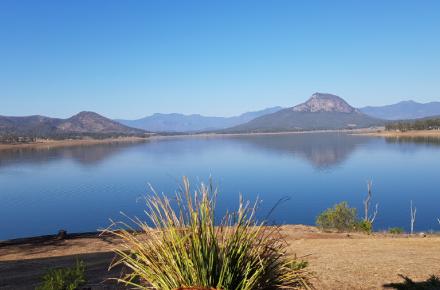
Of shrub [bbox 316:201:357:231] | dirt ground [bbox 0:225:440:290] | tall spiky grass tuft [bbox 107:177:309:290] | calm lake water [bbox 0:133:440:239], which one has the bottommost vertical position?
calm lake water [bbox 0:133:440:239]

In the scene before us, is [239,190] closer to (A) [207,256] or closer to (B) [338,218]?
(B) [338,218]

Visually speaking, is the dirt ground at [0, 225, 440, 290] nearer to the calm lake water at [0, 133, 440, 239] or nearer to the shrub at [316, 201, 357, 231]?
the shrub at [316, 201, 357, 231]

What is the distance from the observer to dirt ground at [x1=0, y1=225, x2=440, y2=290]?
12.3m

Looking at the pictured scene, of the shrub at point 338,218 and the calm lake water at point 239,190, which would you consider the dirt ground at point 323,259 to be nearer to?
the shrub at point 338,218

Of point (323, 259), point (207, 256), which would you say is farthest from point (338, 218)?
point (207, 256)

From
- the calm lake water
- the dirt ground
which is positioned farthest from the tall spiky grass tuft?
the calm lake water

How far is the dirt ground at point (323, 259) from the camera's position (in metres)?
12.3

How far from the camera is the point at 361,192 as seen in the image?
8456 cm

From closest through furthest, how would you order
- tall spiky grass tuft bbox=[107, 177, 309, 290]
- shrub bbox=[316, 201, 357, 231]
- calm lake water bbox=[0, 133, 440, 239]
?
tall spiky grass tuft bbox=[107, 177, 309, 290], shrub bbox=[316, 201, 357, 231], calm lake water bbox=[0, 133, 440, 239]

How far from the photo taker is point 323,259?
15.8 m

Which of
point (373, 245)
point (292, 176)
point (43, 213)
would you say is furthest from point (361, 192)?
point (373, 245)

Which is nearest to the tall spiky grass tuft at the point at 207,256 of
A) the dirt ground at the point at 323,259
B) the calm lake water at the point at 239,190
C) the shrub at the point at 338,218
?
the dirt ground at the point at 323,259

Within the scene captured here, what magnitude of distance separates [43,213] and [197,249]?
7591 centimetres

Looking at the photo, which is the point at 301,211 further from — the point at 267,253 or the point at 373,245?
the point at 267,253
